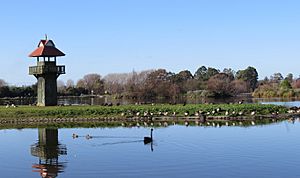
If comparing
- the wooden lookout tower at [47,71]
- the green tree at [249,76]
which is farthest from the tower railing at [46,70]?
the green tree at [249,76]

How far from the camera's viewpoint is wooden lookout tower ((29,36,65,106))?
1788 inches

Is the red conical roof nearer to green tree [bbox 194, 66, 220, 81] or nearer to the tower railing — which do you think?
the tower railing

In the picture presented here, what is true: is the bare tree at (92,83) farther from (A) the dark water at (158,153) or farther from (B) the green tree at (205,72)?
(A) the dark water at (158,153)

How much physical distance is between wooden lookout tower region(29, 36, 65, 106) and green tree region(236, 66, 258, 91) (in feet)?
279

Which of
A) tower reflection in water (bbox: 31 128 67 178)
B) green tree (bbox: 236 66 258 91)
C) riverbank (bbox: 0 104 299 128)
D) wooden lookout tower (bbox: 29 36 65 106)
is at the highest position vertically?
green tree (bbox: 236 66 258 91)

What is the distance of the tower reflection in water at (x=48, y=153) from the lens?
18359 mm

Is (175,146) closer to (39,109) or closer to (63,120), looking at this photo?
(63,120)

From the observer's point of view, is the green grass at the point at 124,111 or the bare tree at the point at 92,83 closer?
the green grass at the point at 124,111

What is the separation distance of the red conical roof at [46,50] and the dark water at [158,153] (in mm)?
15351

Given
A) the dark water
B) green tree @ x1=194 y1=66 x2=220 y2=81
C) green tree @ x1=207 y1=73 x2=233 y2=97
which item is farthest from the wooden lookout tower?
green tree @ x1=194 y1=66 x2=220 y2=81

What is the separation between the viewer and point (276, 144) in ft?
76.9

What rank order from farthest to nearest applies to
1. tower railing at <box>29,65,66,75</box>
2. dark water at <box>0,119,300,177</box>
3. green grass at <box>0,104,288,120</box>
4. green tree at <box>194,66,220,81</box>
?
1. green tree at <box>194,66,220,81</box>
2. tower railing at <box>29,65,66,75</box>
3. green grass at <box>0,104,288,120</box>
4. dark water at <box>0,119,300,177</box>

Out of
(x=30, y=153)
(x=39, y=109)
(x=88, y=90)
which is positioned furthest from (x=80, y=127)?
(x=88, y=90)

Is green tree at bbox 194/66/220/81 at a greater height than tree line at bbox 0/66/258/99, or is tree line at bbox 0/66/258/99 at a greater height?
green tree at bbox 194/66/220/81
